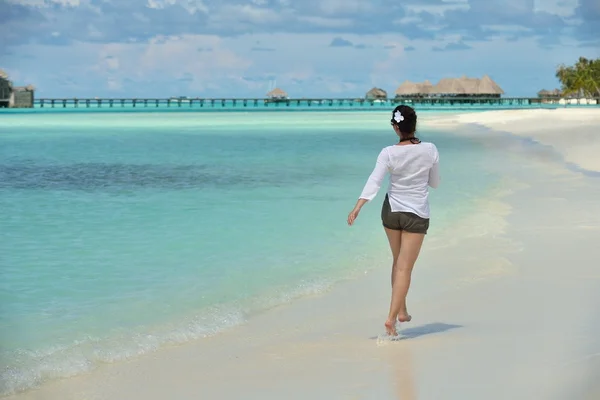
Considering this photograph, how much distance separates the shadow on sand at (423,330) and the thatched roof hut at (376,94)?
537ft

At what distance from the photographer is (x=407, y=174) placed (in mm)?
4750

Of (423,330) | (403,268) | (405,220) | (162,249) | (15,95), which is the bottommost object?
(15,95)

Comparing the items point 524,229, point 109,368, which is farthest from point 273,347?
point 524,229

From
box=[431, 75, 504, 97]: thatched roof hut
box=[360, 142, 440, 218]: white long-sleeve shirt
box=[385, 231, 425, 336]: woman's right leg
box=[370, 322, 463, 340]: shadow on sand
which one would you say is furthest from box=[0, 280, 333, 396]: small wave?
box=[431, 75, 504, 97]: thatched roof hut

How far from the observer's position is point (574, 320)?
533 cm

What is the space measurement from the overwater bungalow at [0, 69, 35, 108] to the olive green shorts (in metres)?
129

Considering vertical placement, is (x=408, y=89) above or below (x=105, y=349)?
below

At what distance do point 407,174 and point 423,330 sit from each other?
1.04m

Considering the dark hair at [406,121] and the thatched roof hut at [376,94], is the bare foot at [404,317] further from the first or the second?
the thatched roof hut at [376,94]

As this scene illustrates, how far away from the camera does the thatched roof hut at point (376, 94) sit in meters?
168

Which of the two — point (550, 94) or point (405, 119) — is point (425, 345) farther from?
point (550, 94)

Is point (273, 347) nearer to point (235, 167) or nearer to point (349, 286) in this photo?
point (349, 286)

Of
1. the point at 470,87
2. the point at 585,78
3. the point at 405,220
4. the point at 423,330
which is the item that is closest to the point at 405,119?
the point at 405,220

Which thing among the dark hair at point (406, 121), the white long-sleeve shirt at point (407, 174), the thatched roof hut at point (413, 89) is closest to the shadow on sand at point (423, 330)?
the white long-sleeve shirt at point (407, 174)
